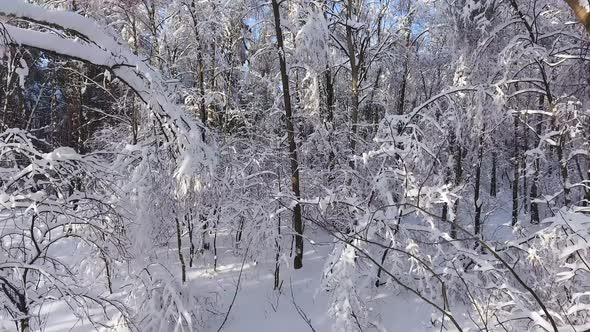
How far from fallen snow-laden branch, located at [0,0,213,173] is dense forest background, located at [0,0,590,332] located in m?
0.02

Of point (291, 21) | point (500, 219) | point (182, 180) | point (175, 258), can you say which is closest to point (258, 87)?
point (291, 21)

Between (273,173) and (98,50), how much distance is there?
673 cm

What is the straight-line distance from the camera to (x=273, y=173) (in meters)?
9.84

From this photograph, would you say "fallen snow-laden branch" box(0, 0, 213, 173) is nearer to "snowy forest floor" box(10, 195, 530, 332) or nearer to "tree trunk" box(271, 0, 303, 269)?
"snowy forest floor" box(10, 195, 530, 332)

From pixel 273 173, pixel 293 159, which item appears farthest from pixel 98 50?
pixel 293 159

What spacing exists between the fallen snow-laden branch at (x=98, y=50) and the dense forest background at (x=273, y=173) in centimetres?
2

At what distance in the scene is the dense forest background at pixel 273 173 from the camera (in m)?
4.78

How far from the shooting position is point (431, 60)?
1911cm

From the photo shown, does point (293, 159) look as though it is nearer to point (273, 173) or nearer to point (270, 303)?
point (273, 173)

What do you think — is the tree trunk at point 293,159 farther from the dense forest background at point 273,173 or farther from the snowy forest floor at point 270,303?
the snowy forest floor at point 270,303

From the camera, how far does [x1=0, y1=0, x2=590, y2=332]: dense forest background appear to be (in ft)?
15.7

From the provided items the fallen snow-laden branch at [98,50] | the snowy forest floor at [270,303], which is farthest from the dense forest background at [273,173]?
the snowy forest floor at [270,303]

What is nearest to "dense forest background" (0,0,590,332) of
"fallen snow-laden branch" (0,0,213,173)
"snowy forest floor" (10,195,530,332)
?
"fallen snow-laden branch" (0,0,213,173)

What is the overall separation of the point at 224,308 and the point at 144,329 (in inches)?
66.2
